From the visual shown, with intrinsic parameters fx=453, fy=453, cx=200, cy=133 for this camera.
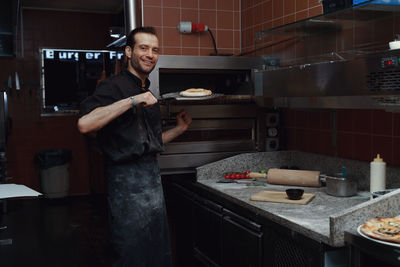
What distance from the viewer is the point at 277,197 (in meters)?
2.39

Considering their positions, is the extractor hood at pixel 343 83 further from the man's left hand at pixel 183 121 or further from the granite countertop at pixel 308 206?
the man's left hand at pixel 183 121

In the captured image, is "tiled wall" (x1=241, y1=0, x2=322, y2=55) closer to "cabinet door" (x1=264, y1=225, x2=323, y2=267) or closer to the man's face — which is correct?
the man's face

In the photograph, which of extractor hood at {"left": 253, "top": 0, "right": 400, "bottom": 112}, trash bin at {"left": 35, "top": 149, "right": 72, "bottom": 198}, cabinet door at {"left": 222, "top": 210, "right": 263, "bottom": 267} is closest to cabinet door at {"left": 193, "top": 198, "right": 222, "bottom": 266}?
cabinet door at {"left": 222, "top": 210, "right": 263, "bottom": 267}

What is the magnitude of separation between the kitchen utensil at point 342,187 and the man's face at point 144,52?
3.81 feet

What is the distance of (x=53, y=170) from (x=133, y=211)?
445 cm

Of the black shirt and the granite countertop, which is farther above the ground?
the black shirt

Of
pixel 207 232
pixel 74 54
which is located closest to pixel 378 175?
pixel 207 232

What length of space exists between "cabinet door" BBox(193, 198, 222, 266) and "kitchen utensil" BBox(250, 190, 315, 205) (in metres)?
0.31

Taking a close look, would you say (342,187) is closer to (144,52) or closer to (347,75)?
(347,75)

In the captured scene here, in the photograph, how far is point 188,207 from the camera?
314cm

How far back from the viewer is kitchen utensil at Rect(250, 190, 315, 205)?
2.29 meters

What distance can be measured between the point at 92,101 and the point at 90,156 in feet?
15.2

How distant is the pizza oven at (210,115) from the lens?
313 cm

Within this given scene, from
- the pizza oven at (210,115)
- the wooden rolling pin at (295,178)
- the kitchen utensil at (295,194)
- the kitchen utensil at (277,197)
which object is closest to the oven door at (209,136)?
the pizza oven at (210,115)
